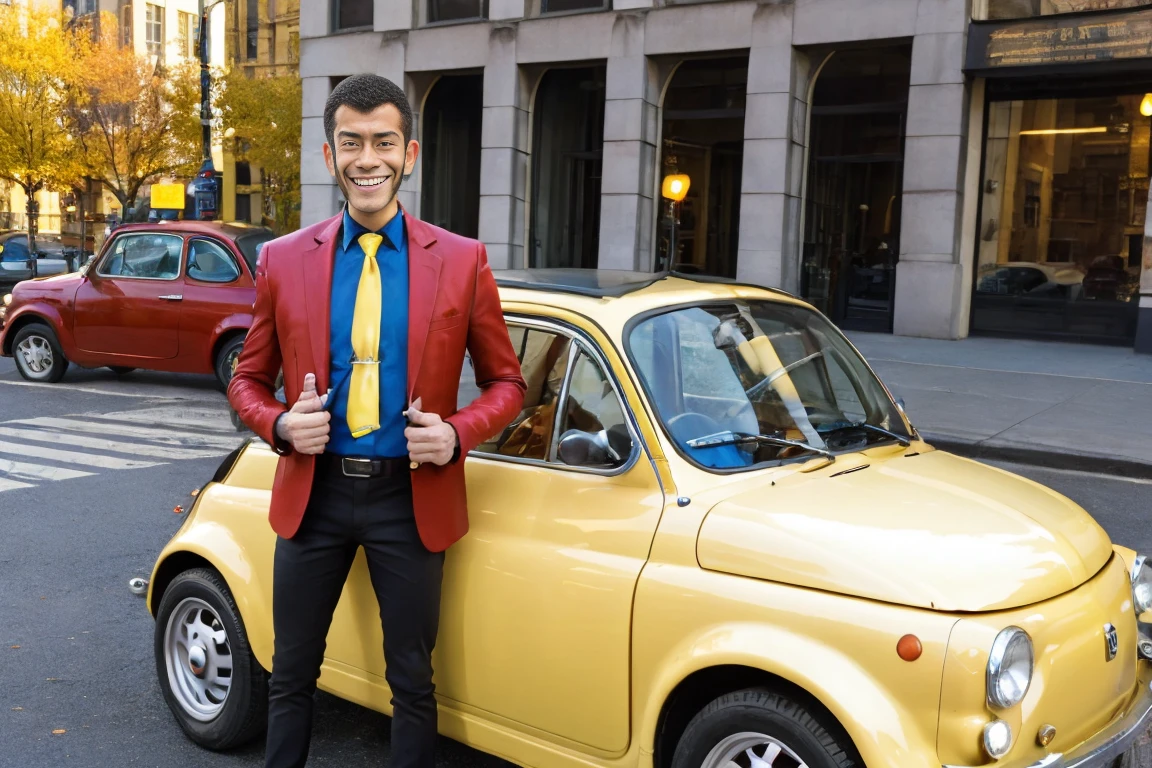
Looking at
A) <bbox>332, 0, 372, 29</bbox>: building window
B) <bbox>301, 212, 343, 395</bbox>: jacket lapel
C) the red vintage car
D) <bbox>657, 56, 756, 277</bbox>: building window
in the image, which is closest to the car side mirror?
<bbox>301, 212, 343, 395</bbox>: jacket lapel

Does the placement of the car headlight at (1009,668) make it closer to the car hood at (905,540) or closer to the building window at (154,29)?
the car hood at (905,540)

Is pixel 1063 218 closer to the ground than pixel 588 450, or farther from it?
farther from it

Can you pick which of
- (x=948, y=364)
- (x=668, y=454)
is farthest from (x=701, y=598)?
(x=948, y=364)

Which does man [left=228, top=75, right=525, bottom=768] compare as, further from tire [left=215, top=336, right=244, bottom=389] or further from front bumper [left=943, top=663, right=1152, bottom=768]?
tire [left=215, top=336, right=244, bottom=389]

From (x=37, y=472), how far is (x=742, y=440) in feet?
23.4

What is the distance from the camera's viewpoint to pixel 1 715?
4465 millimetres

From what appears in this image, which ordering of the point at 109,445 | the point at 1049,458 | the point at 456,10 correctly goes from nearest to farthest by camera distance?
1. the point at 1049,458
2. the point at 109,445
3. the point at 456,10

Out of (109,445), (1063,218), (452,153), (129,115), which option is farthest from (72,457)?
(129,115)

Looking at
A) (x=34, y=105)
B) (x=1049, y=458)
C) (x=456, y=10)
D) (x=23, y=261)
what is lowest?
(x=1049, y=458)

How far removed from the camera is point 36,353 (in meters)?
14.1

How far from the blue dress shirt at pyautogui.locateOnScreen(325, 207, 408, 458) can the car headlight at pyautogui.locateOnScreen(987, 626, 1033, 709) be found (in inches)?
59.1

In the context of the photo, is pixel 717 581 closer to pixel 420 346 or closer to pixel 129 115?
pixel 420 346

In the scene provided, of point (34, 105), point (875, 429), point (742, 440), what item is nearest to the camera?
point (742, 440)

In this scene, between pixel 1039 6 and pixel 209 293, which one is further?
pixel 1039 6
